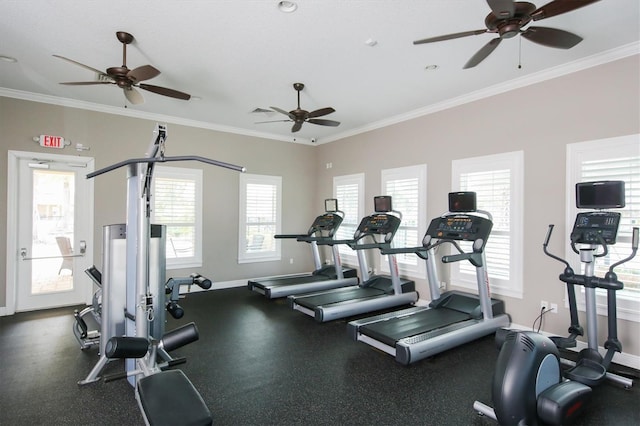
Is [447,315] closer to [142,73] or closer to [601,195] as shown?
[601,195]

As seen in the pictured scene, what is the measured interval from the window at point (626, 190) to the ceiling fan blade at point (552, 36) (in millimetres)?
1459

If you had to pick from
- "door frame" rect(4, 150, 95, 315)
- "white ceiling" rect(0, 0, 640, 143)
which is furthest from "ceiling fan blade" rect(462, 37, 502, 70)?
"door frame" rect(4, 150, 95, 315)

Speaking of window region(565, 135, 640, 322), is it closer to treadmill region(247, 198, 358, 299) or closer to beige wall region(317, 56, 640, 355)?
beige wall region(317, 56, 640, 355)

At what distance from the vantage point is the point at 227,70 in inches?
156

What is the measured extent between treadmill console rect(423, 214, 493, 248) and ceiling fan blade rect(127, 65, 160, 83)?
11.6 feet

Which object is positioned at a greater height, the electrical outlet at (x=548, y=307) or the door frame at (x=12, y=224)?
the door frame at (x=12, y=224)

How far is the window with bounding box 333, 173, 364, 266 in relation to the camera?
6.54m

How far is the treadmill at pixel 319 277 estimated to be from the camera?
568cm

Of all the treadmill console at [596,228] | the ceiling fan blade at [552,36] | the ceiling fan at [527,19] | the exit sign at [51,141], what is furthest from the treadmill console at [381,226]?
the exit sign at [51,141]

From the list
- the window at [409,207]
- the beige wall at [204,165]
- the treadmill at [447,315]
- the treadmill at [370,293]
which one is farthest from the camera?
the window at [409,207]

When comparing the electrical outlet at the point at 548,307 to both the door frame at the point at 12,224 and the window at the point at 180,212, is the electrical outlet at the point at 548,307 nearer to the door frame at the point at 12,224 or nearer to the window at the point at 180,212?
the window at the point at 180,212

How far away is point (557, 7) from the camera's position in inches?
88.2

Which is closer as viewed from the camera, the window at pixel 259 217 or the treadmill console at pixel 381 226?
the treadmill console at pixel 381 226

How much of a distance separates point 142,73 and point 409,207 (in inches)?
162
